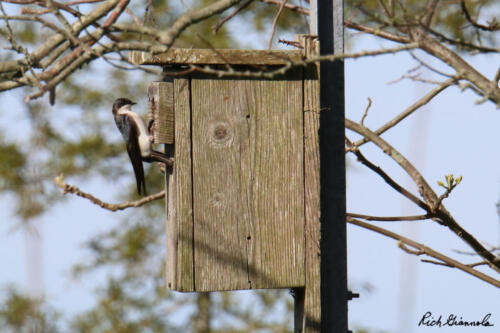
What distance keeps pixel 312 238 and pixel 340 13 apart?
38.9 inches

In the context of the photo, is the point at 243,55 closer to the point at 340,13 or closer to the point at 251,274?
the point at 340,13

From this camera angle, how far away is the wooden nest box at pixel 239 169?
9.30 feet

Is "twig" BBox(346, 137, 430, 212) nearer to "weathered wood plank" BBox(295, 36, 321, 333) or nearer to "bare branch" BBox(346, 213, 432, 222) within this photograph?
"bare branch" BBox(346, 213, 432, 222)

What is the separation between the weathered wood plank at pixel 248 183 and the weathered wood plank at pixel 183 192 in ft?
0.09

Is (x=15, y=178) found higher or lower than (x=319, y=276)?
higher

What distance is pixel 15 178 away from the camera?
1062 centimetres

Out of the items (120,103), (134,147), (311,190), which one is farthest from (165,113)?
(120,103)

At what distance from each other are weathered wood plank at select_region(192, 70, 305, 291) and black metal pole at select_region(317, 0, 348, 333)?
196 mm

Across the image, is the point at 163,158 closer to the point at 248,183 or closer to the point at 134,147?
the point at 248,183

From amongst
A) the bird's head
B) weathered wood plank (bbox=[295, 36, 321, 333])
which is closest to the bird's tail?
weathered wood plank (bbox=[295, 36, 321, 333])

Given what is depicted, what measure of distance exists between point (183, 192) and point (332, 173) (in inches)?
Answer: 26.2

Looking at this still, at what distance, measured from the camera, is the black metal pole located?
304 cm

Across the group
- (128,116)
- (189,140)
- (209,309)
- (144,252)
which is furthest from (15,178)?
(189,140)

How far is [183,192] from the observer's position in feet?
9.29
